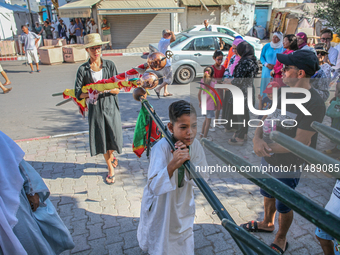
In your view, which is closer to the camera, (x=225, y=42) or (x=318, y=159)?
(x=318, y=159)

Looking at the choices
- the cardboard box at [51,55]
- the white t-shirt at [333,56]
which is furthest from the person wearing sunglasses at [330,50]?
the cardboard box at [51,55]

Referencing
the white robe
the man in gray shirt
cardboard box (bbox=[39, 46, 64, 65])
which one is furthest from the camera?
cardboard box (bbox=[39, 46, 64, 65])

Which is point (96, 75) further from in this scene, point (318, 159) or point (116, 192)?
point (318, 159)

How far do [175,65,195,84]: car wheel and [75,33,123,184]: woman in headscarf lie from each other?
Answer: 603 cm

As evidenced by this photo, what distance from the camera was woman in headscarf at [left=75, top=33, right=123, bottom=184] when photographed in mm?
3650

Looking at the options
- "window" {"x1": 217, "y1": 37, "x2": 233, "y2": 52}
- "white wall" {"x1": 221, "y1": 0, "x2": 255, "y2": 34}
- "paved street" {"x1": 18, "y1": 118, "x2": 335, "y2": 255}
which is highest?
"white wall" {"x1": 221, "y1": 0, "x2": 255, "y2": 34}

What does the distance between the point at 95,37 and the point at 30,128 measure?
369 cm

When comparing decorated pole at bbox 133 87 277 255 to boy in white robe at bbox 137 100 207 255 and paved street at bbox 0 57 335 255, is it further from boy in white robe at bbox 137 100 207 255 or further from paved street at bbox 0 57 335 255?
boy in white robe at bbox 137 100 207 255

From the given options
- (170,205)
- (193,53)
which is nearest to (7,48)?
(193,53)

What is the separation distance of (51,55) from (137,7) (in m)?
6.93

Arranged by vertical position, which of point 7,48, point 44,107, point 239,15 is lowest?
point 44,107

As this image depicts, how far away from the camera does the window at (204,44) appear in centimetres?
969

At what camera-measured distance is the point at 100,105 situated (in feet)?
12.5

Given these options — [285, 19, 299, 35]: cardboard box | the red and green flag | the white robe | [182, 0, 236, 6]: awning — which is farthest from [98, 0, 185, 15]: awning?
the white robe
